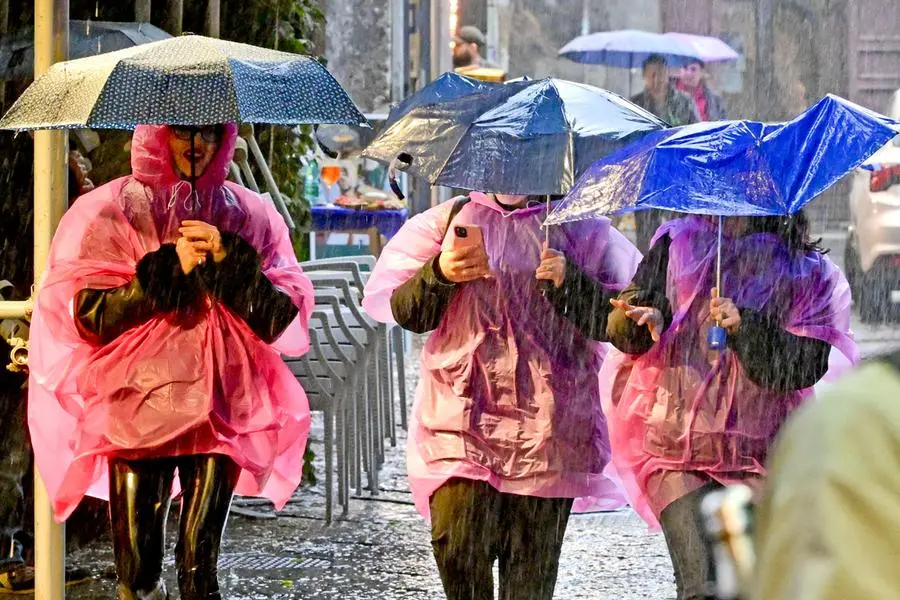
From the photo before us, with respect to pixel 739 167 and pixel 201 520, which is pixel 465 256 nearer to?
pixel 739 167

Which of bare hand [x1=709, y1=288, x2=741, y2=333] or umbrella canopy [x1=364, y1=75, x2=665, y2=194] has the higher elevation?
umbrella canopy [x1=364, y1=75, x2=665, y2=194]

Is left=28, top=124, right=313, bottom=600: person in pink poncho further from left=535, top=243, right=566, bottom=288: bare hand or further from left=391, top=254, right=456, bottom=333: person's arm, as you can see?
left=535, top=243, right=566, bottom=288: bare hand

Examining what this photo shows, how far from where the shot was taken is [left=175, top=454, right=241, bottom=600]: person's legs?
194 inches

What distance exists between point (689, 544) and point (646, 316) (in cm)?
66

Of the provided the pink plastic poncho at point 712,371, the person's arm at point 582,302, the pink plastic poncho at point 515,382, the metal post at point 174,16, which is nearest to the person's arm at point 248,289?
the pink plastic poncho at point 515,382

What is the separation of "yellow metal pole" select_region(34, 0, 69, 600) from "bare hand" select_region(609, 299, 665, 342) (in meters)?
1.78

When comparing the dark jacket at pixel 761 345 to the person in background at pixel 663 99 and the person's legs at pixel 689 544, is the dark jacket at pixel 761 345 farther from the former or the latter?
the person in background at pixel 663 99

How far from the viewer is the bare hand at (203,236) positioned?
191 inches

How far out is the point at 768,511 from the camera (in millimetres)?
1588

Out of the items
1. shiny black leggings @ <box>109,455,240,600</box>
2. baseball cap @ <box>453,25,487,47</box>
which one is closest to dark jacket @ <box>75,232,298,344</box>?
shiny black leggings @ <box>109,455,240,600</box>

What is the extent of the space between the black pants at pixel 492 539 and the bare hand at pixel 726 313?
73 cm

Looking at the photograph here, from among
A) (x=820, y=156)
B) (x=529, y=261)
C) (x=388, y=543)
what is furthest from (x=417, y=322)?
(x=388, y=543)

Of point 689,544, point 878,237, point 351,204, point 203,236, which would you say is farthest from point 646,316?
point 878,237

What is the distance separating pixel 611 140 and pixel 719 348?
2.67 ft
